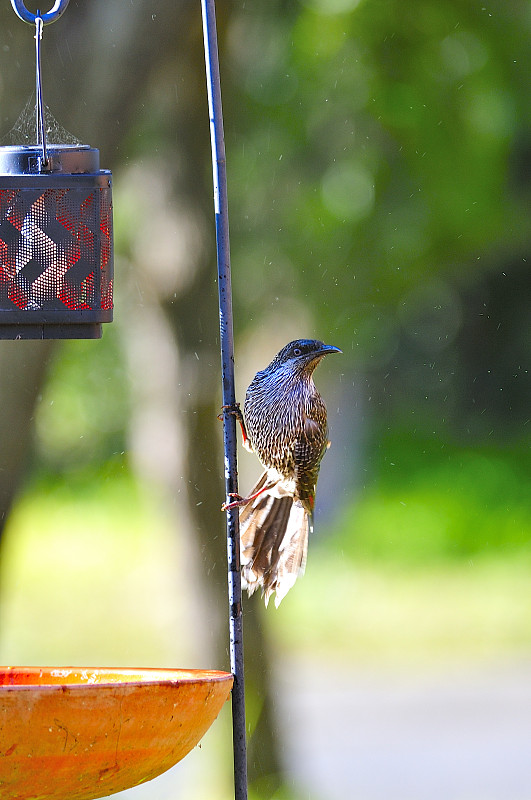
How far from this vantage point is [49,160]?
2805 mm

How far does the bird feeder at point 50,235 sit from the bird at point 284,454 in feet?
5.28

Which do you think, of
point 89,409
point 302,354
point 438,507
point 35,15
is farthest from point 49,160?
point 438,507

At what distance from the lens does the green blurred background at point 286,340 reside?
6.16 meters

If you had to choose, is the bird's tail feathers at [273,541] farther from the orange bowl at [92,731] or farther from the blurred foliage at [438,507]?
the blurred foliage at [438,507]

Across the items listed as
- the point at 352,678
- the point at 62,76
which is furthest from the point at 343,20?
the point at 352,678

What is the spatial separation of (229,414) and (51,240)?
25.1 inches

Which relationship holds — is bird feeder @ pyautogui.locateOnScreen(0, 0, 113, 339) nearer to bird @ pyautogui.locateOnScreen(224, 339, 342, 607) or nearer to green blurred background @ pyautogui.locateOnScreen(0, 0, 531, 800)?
bird @ pyautogui.locateOnScreen(224, 339, 342, 607)

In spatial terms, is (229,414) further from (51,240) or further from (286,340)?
(286,340)

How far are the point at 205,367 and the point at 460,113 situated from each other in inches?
141

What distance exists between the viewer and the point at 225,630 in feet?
20.5

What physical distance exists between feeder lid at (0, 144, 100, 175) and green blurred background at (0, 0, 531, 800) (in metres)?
2.78

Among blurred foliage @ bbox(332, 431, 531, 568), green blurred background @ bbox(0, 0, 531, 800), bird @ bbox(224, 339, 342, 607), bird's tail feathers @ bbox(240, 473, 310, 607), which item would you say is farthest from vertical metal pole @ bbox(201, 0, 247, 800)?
blurred foliage @ bbox(332, 431, 531, 568)

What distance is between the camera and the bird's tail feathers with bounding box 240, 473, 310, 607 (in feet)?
13.8

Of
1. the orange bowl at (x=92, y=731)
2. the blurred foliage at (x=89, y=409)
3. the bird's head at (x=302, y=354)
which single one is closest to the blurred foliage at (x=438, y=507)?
the blurred foliage at (x=89, y=409)
